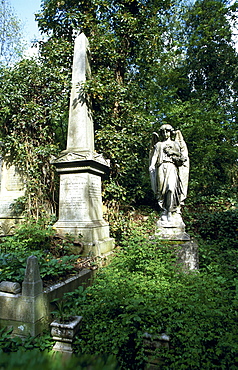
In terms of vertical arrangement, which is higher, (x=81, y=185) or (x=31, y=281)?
(x=81, y=185)

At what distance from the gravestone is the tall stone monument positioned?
2269 millimetres

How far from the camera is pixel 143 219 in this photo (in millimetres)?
7559

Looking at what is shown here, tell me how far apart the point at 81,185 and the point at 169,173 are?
79.0 inches

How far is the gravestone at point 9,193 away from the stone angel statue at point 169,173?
14.0 feet

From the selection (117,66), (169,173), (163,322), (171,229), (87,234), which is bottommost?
(163,322)

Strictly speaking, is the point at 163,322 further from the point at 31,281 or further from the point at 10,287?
the point at 10,287

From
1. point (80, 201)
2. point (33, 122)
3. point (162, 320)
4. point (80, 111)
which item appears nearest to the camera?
point (162, 320)

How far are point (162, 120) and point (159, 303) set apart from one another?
25.3 ft

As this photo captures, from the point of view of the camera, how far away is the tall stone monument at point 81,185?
16.9ft

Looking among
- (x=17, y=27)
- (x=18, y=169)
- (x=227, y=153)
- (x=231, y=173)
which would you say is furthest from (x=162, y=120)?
(x=17, y=27)

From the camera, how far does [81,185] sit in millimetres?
5332

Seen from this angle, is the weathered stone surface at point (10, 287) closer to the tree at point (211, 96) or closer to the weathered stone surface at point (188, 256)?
the weathered stone surface at point (188, 256)

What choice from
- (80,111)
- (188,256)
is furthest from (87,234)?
(80,111)

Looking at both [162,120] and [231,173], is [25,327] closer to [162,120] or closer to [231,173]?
[162,120]
